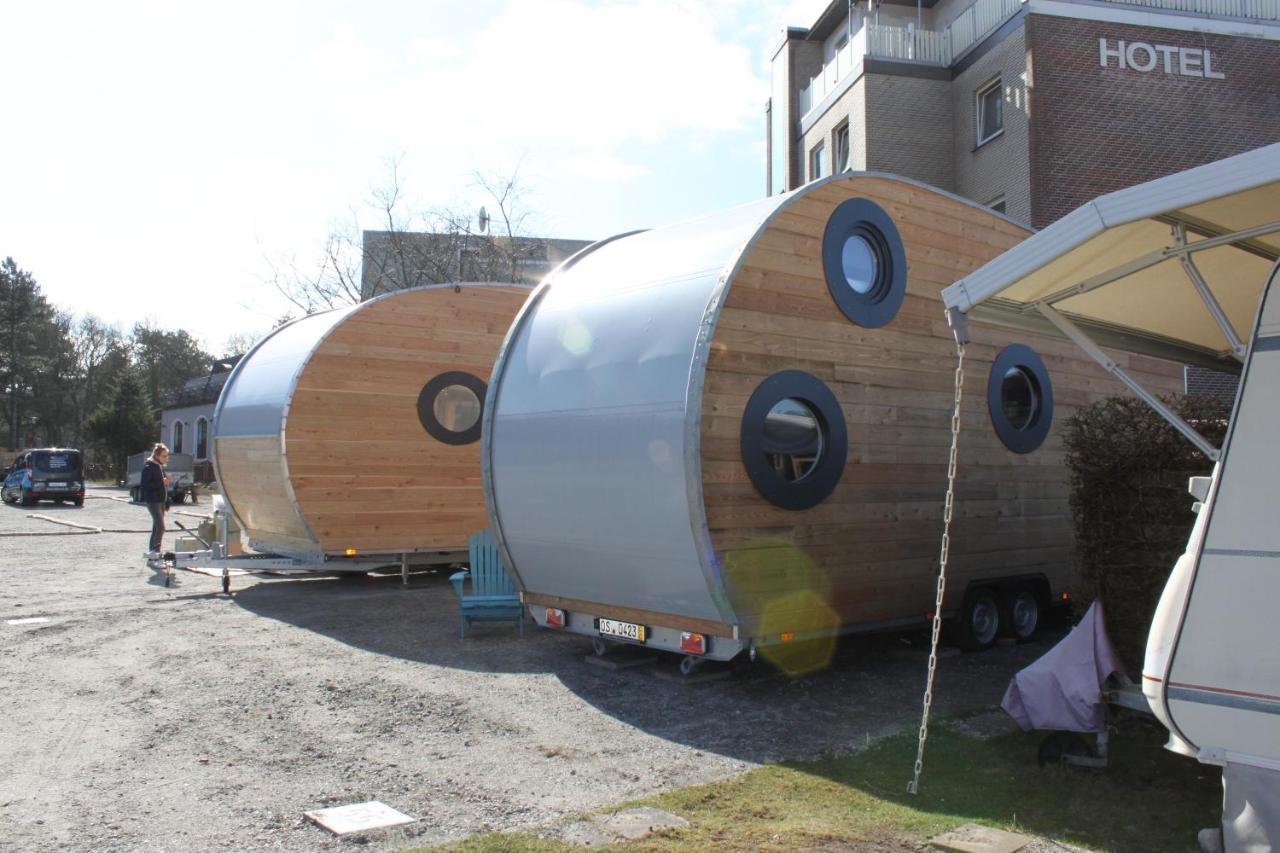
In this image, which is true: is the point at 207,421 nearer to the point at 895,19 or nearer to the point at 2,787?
the point at 895,19

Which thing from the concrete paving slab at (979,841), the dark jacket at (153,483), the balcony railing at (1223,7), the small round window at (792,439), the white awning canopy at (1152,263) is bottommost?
the concrete paving slab at (979,841)

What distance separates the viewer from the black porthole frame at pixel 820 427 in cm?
773

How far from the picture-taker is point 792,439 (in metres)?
8.19

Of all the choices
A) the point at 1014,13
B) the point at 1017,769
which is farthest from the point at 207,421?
the point at 1017,769

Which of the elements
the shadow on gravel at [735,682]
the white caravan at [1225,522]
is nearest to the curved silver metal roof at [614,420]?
the shadow on gravel at [735,682]

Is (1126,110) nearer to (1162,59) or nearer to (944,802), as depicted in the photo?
(1162,59)

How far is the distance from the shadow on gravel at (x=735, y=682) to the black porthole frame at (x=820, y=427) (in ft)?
4.92

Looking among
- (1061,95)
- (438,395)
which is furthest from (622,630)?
(1061,95)

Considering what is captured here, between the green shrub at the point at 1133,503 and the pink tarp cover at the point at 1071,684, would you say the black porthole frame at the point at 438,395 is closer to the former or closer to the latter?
the green shrub at the point at 1133,503

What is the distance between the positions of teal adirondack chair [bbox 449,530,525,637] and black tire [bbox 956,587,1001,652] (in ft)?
13.2

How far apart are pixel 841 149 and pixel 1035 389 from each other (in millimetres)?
15375

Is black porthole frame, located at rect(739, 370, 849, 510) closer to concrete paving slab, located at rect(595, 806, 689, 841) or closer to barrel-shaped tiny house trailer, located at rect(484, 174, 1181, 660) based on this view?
barrel-shaped tiny house trailer, located at rect(484, 174, 1181, 660)

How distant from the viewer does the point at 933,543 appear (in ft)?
30.0

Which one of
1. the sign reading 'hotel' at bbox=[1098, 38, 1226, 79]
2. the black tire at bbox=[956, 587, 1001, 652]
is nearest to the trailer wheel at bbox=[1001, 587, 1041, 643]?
the black tire at bbox=[956, 587, 1001, 652]
